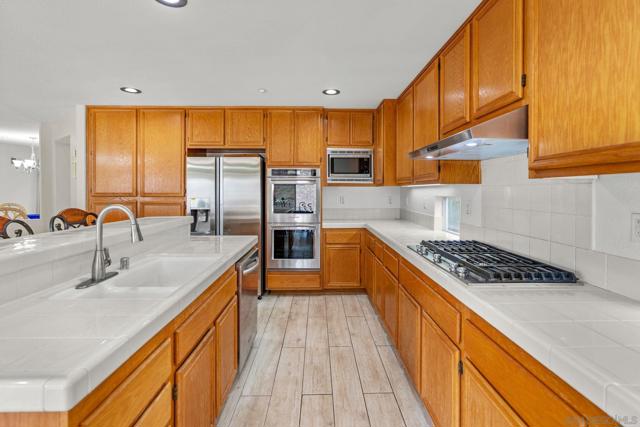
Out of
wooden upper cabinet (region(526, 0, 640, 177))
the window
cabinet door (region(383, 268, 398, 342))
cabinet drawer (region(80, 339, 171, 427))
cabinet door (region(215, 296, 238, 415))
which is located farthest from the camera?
the window

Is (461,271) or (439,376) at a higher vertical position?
(461,271)

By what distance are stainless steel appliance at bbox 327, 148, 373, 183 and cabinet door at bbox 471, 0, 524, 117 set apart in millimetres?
2180

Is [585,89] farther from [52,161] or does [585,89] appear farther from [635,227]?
[52,161]

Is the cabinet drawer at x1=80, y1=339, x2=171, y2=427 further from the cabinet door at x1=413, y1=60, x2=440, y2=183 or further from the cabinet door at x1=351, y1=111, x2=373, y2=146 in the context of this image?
the cabinet door at x1=351, y1=111, x2=373, y2=146

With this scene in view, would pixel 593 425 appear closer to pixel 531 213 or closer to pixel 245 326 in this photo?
pixel 531 213

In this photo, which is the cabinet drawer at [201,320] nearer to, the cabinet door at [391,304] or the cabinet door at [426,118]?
the cabinet door at [391,304]

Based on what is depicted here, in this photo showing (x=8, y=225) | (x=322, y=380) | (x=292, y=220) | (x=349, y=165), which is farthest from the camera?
(x=349, y=165)

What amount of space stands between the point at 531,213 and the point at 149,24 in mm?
2619

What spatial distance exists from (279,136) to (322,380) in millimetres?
2804

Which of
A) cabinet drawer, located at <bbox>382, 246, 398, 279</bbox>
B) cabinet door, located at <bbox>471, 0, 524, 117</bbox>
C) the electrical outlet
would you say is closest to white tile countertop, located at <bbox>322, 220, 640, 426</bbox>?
the electrical outlet

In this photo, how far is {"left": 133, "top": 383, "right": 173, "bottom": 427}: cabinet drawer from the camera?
3.02ft

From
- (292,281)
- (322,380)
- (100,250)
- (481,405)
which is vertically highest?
(100,250)

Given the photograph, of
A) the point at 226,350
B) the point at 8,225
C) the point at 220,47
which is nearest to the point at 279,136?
the point at 220,47

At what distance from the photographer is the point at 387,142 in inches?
152
